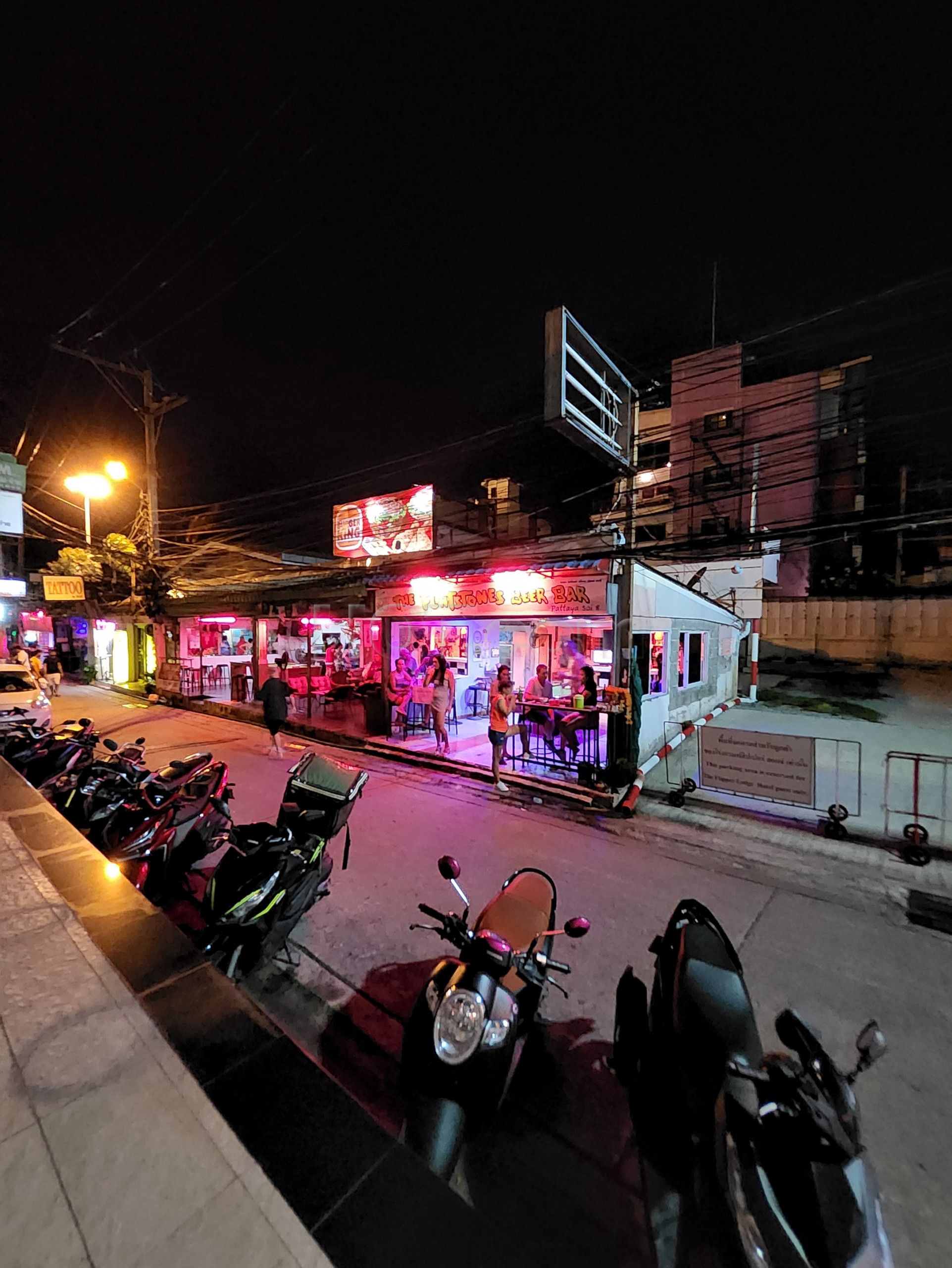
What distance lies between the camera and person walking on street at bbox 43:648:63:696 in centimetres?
1630

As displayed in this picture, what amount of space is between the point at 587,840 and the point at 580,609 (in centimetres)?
364

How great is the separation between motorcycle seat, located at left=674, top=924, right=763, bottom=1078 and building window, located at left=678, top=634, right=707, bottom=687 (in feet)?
32.8

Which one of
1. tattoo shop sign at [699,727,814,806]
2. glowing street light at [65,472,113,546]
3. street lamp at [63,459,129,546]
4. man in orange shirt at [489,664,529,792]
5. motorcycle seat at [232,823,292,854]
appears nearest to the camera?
motorcycle seat at [232,823,292,854]

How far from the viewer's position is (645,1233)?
210 cm

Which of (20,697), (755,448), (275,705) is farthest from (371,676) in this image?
(755,448)

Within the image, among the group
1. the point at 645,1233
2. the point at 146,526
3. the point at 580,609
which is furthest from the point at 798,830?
the point at 146,526

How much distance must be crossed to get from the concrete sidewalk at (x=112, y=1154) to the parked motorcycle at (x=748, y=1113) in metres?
1.48

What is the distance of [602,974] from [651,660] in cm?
707

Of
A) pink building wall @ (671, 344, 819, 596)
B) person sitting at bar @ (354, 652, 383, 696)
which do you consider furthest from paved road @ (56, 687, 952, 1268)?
pink building wall @ (671, 344, 819, 596)

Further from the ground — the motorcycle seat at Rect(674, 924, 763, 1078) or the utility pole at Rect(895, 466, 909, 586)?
the utility pole at Rect(895, 466, 909, 586)

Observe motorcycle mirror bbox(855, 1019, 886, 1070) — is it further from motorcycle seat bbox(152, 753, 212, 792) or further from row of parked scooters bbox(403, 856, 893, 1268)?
motorcycle seat bbox(152, 753, 212, 792)

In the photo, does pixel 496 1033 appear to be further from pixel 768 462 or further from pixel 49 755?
pixel 768 462

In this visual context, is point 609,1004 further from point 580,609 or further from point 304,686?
point 304,686

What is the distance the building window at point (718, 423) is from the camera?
22047 mm
